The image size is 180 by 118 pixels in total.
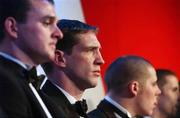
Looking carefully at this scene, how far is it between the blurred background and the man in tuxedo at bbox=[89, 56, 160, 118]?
0.23m

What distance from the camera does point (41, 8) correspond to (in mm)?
1257

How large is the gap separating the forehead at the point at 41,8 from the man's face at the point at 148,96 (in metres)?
0.80

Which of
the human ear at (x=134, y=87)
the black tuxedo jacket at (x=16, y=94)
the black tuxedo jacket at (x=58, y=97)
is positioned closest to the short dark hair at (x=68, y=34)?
the black tuxedo jacket at (x=58, y=97)

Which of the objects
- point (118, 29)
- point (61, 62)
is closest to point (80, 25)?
point (61, 62)

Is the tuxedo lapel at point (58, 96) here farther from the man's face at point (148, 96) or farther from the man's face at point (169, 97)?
the man's face at point (169, 97)

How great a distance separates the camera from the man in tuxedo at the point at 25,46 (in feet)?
3.51

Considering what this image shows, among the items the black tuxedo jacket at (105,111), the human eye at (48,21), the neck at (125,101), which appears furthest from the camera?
the neck at (125,101)

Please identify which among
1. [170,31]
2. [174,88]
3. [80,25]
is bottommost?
[174,88]

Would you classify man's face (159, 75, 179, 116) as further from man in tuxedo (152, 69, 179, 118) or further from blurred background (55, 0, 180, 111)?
blurred background (55, 0, 180, 111)

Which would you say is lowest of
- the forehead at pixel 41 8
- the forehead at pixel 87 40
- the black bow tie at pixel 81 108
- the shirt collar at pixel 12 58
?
the black bow tie at pixel 81 108

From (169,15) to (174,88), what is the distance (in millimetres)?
550

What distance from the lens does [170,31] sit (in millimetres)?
2799

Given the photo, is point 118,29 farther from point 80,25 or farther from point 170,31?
point 80,25

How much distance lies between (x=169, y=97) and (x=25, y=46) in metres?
1.39
